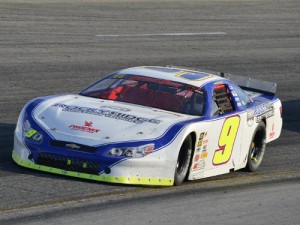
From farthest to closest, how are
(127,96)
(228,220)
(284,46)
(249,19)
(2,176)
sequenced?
(249,19) → (284,46) → (127,96) → (2,176) → (228,220)

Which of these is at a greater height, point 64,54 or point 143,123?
point 143,123

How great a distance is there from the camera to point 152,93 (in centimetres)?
1177

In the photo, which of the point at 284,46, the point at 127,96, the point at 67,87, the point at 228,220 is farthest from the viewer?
the point at 284,46

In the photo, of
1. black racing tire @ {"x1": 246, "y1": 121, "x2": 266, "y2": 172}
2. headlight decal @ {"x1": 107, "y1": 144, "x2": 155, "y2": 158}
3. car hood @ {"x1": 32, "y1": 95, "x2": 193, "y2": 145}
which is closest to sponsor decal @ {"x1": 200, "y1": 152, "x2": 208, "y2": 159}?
car hood @ {"x1": 32, "y1": 95, "x2": 193, "y2": 145}

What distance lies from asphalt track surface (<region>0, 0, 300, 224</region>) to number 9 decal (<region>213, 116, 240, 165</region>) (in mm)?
259

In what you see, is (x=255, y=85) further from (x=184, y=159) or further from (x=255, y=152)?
(x=184, y=159)

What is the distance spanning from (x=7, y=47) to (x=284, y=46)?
8.67m

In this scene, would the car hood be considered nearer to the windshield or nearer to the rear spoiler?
the windshield

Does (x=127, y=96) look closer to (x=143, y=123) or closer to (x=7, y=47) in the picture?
(x=143, y=123)

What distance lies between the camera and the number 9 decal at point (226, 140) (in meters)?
11.5

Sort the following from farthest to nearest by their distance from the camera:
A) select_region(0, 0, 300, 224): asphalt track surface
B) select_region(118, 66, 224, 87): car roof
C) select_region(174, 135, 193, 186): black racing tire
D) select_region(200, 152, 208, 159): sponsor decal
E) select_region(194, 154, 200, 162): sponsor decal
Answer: select_region(118, 66, 224, 87): car roof, select_region(200, 152, 208, 159): sponsor decal, select_region(194, 154, 200, 162): sponsor decal, select_region(174, 135, 193, 186): black racing tire, select_region(0, 0, 300, 224): asphalt track surface

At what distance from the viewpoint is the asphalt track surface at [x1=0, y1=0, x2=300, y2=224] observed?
31.3 feet

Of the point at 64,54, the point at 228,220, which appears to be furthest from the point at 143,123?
the point at 64,54

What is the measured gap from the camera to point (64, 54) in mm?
21500
